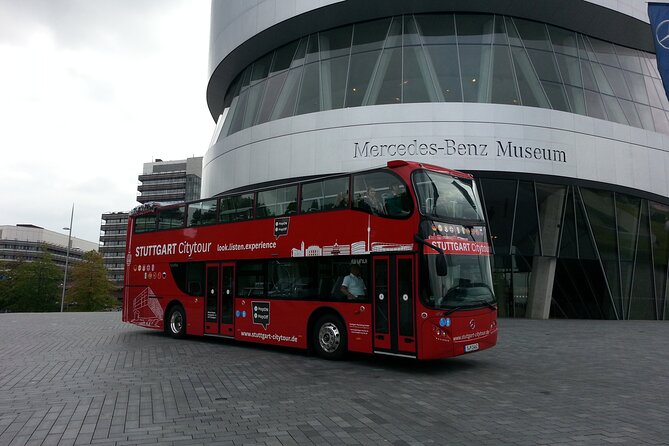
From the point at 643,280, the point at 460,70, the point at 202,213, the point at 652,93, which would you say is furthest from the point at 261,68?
the point at 643,280

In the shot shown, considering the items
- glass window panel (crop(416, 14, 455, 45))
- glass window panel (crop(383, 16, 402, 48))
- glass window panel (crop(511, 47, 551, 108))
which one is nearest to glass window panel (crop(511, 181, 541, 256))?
A: glass window panel (crop(511, 47, 551, 108))

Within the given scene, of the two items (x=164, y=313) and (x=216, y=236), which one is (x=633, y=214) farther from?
(x=164, y=313)

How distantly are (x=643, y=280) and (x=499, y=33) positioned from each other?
14.1 metres

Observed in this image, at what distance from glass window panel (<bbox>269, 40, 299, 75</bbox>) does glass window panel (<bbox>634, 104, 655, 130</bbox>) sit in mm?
17464

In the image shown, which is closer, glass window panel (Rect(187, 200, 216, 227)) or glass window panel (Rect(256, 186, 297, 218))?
glass window panel (Rect(256, 186, 297, 218))

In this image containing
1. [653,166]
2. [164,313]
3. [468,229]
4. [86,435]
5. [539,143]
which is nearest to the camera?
[86,435]

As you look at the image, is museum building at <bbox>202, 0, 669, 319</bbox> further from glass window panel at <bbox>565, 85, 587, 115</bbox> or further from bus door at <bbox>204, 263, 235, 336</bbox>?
bus door at <bbox>204, 263, 235, 336</bbox>

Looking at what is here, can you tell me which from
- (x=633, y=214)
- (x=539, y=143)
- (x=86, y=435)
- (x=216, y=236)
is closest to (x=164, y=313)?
(x=216, y=236)

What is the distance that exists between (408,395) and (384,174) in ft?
14.3

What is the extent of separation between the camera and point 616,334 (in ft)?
50.0

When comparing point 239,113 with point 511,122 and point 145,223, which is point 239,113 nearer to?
point 145,223

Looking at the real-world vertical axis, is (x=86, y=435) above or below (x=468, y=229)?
below

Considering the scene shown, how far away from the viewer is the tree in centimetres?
5019

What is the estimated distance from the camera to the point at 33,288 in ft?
172
